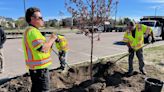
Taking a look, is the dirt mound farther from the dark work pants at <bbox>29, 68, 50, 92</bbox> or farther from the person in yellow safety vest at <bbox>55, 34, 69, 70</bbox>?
the dark work pants at <bbox>29, 68, 50, 92</bbox>

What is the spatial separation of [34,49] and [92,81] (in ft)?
9.24

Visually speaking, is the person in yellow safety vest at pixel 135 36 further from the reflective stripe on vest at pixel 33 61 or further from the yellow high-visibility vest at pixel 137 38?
the reflective stripe on vest at pixel 33 61

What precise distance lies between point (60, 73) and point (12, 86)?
1.45m

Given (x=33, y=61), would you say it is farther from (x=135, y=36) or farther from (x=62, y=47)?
(x=135, y=36)

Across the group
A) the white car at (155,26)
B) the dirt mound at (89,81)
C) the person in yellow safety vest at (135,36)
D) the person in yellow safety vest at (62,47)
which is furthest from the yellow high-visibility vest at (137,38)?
the white car at (155,26)

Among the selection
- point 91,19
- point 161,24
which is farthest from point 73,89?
point 161,24

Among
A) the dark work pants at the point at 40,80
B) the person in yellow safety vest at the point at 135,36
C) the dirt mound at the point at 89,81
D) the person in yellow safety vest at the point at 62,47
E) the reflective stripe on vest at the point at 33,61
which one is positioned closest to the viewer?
the reflective stripe on vest at the point at 33,61

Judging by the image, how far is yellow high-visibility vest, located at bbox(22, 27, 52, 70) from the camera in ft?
12.1

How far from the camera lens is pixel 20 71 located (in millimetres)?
8648

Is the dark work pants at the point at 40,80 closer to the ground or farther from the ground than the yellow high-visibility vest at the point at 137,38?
closer to the ground

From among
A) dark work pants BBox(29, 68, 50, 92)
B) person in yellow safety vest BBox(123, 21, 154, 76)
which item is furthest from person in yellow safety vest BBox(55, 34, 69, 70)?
dark work pants BBox(29, 68, 50, 92)

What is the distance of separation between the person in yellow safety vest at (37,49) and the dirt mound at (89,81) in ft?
5.75

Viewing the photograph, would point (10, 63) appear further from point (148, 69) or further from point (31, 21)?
point (31, 21)

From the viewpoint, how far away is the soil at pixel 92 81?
5875mm
